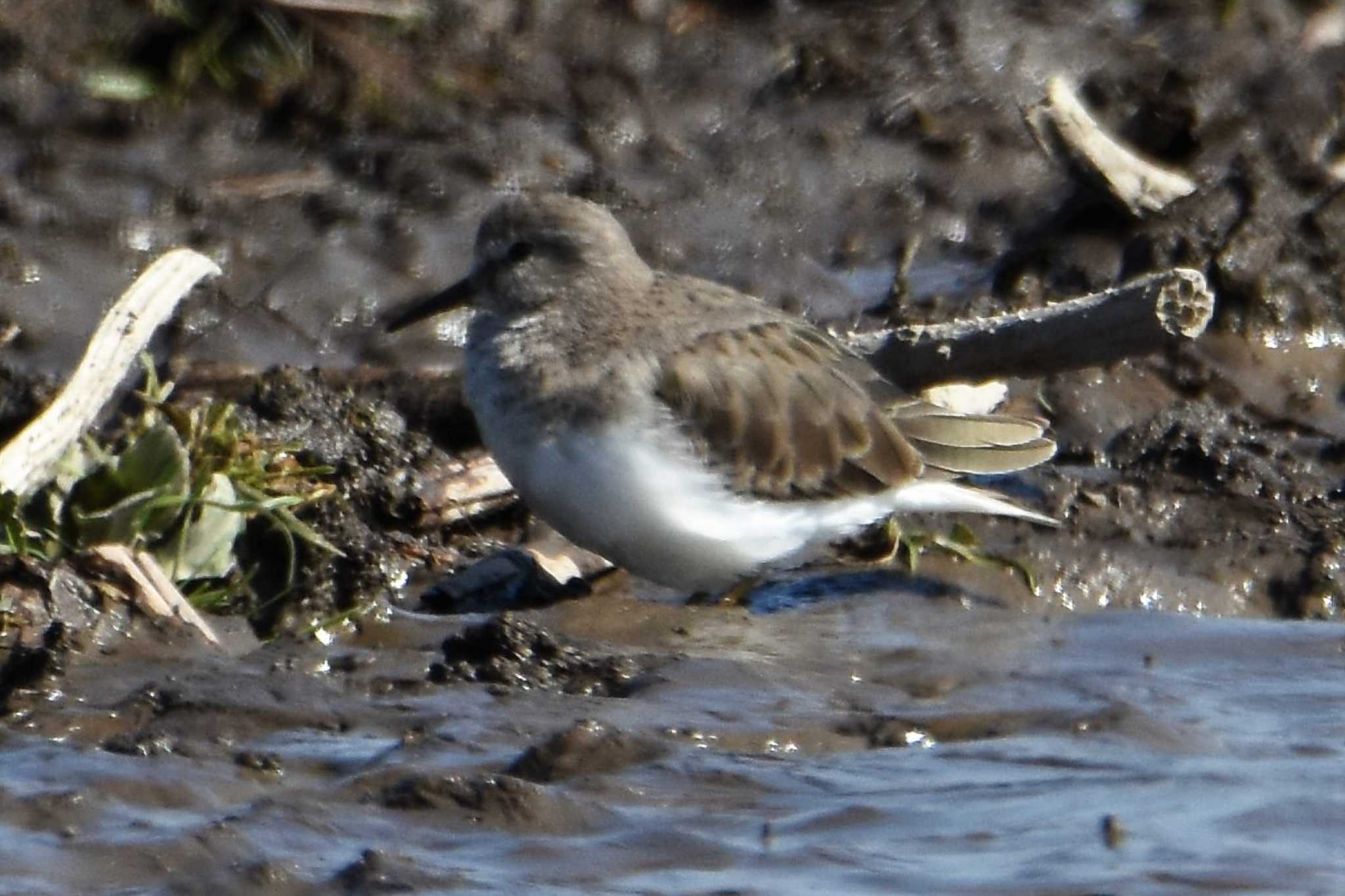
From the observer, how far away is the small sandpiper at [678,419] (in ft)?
20.3

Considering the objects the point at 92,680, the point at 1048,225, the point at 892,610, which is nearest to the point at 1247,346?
the point at 1048,225

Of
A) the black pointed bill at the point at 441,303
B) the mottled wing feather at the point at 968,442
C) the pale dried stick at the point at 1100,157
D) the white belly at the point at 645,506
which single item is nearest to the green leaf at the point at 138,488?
the white belly at the point at 645,506

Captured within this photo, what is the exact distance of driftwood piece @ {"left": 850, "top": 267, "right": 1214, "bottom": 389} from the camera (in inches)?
252

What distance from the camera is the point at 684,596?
22.6 feet

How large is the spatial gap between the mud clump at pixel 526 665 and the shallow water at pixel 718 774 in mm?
65

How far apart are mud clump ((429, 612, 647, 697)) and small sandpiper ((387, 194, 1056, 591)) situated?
20.6 inches

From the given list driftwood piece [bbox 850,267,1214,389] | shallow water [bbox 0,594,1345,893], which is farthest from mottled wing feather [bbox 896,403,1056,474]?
shallow water [bbox 0,594,1345,893]

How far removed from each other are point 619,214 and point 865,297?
1016mm

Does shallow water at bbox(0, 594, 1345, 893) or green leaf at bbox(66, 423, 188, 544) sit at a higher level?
green leaf at bbox(66, 423, 188, 544)

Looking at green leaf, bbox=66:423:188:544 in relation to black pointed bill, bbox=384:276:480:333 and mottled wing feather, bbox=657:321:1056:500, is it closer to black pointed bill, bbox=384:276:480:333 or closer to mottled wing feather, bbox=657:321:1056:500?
black pointed bill, bbox=384:276:480:333

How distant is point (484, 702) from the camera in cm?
547

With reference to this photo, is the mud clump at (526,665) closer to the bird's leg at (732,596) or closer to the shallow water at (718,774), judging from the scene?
the shallow water at (718,774)

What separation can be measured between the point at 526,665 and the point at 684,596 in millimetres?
1313

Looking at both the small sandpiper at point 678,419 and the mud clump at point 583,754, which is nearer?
the mud clump at point 583,754
